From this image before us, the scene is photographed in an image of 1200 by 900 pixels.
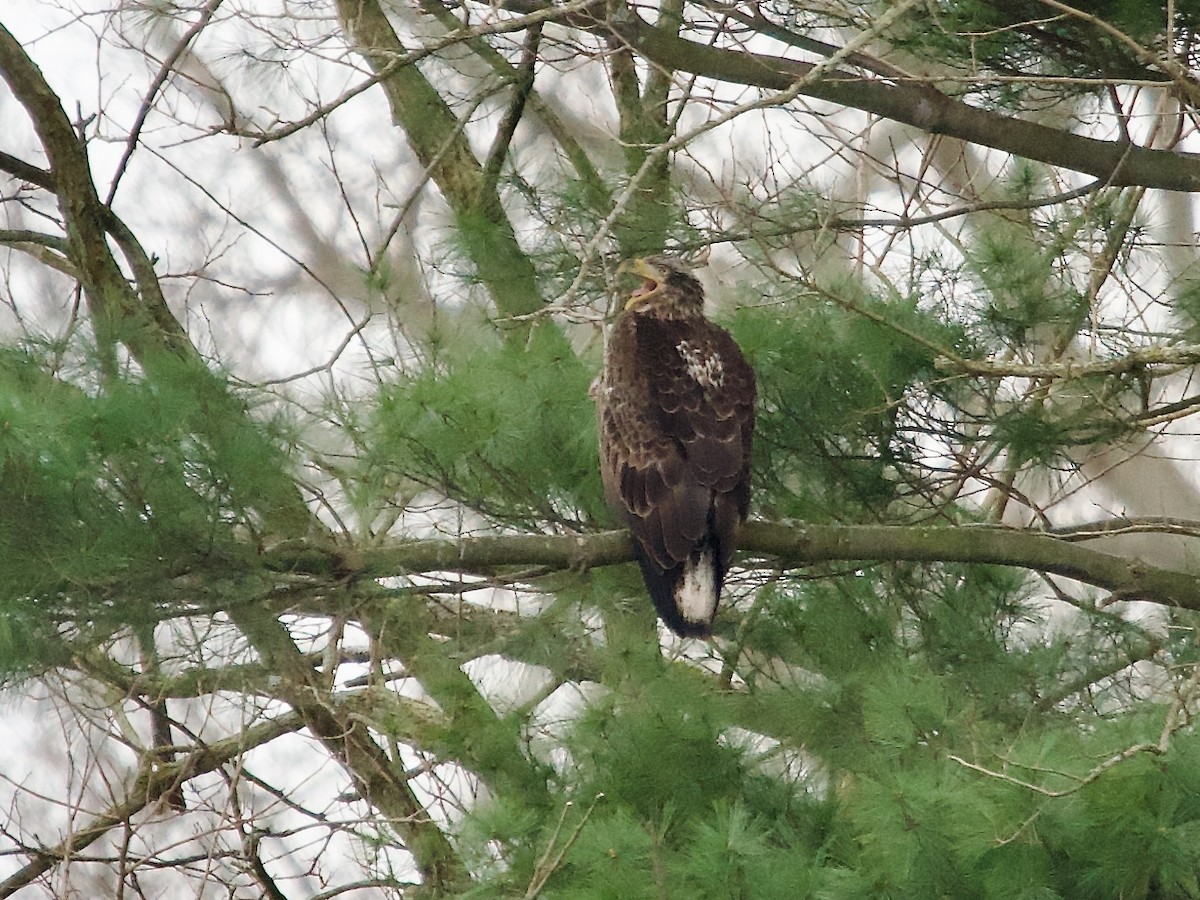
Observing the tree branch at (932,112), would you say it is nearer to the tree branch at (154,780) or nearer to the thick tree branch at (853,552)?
the thick tree branch at (853,552)

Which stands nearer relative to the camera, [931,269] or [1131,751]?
[1131,751]

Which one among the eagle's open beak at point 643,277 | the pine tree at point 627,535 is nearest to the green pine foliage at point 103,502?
the pine tree at point 627,535

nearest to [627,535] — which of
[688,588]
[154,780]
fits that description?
[688,588]

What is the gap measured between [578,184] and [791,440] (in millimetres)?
959

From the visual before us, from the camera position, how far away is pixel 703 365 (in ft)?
12.3

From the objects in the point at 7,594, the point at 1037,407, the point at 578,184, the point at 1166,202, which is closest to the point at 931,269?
the point at 1037,407

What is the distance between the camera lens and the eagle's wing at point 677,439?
140 inches

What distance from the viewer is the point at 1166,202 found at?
25.3 ft

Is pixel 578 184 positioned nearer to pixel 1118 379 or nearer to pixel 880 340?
pixel 880 340

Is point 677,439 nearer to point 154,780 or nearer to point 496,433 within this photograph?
point 496,433

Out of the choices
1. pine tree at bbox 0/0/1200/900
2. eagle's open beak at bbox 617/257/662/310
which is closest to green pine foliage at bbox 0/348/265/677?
pine tree at bbox 0/0/1200/900

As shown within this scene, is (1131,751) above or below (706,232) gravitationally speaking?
below

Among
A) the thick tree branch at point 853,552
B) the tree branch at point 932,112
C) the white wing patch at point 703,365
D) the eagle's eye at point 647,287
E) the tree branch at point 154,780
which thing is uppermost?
the eagle's eye at point 647,287

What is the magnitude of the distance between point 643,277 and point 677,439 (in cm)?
59
